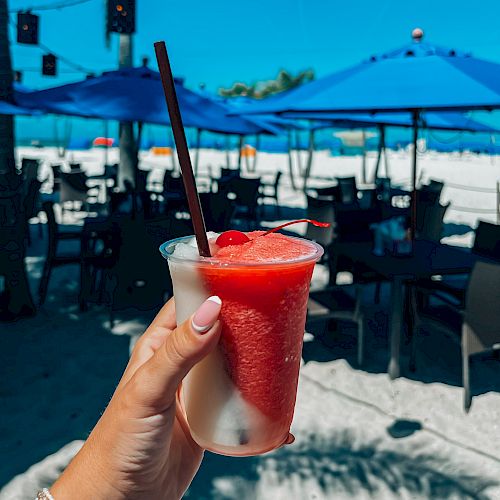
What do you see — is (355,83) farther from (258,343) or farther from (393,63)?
(258,343)

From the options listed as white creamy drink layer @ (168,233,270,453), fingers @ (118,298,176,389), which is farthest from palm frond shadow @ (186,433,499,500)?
white creamy drink layer @ (168,233,270,453)

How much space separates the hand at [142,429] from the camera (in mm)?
1041

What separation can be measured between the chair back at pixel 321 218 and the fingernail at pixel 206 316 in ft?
16.6

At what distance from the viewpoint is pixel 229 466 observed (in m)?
3.10

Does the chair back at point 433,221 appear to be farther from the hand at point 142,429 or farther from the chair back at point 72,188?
the hand at point 142,429

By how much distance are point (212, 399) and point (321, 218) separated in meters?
5.32

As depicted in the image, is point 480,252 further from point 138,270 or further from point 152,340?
point 152,340

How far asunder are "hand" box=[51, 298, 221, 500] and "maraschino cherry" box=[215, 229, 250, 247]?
0.59 ft

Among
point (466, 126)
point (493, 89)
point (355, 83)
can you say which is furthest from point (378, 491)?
point (466, 126)

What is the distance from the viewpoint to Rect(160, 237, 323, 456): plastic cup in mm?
1092

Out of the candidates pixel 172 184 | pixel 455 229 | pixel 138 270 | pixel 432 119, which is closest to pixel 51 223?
pixel 138 270

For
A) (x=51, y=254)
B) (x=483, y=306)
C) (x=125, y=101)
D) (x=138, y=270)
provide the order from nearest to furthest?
1. (x=483, y=306)
2. (x=138, y=270)
3. (x=51, y=254)
4. (x=125, y=101)

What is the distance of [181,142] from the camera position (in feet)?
3.76

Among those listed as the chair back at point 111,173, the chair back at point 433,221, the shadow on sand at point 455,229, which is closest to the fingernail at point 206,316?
the chair back at point 433,221
